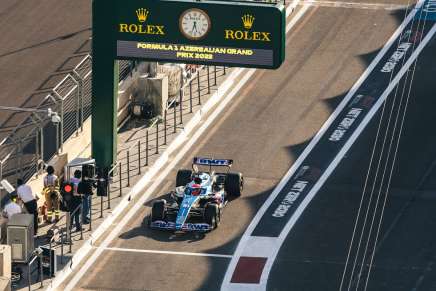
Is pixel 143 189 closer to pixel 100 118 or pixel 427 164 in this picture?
pixel 100 118

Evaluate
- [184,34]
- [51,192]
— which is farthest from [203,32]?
[51,192]

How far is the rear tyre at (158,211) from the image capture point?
48.7 m

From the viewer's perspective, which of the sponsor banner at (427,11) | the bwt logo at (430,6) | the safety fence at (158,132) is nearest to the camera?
the safety fence at (158,132)

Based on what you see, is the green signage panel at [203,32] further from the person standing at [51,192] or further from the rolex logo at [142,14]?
the person standing at [51,192]

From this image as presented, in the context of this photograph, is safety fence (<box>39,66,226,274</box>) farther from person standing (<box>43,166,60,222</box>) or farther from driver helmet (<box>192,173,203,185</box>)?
driver helmet (<box>192,173,203,185</box>)

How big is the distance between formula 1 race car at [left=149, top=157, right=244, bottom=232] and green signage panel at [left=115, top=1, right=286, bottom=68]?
3.13 m

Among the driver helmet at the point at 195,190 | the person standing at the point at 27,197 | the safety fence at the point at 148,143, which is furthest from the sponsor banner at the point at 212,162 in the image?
the person standing at the point at 27,197

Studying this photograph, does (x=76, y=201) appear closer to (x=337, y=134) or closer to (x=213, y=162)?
(x=213, y=162)

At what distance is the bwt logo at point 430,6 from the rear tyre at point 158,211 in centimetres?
1826

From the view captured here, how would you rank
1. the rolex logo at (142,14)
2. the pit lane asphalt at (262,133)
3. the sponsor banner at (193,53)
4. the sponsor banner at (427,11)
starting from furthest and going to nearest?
the sponsor banner at (427,11)
the rolex logo at (142,14)
the sponsor banner at (193,53)
the pit lane asphalt at (262,133)

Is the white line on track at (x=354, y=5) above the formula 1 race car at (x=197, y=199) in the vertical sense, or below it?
above

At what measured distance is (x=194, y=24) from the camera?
163ft

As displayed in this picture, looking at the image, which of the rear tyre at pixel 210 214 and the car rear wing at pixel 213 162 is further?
the car rear wing at pixel 213 162

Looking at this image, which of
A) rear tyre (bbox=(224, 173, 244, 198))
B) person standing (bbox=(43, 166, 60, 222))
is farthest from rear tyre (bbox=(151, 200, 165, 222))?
person standing (bbox=(43, 166, 60, 222))
